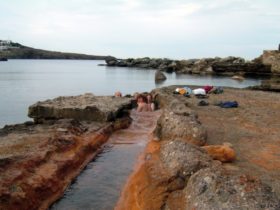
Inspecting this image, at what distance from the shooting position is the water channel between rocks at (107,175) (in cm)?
843

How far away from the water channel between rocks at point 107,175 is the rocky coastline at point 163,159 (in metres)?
0.27

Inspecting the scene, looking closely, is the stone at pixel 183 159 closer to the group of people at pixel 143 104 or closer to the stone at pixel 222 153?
the stone at pixel 222 153

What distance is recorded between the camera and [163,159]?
8672mm

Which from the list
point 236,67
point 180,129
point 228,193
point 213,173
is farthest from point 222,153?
point 236,67

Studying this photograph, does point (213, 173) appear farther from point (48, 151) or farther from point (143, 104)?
point (143, 104)

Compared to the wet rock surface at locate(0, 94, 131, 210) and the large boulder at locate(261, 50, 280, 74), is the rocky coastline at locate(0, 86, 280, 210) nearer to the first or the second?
the wet rock surface at locate(0, 94, 131, 210)

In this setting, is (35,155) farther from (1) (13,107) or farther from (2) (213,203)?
(1) (13,107)

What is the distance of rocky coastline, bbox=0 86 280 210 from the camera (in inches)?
244

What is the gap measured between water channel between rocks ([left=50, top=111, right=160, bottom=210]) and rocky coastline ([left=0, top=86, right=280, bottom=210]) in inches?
10.5

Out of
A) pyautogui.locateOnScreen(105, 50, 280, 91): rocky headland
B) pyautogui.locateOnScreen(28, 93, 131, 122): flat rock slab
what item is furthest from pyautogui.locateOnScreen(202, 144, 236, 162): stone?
pyautogui.locateOnScreen(105, 50, 280, 91): rocky headland

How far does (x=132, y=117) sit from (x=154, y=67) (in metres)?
89.5

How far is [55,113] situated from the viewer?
15391mm

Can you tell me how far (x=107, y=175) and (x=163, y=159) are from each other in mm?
2059

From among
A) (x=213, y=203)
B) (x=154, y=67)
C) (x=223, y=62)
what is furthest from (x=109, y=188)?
(x=154, y=67)
